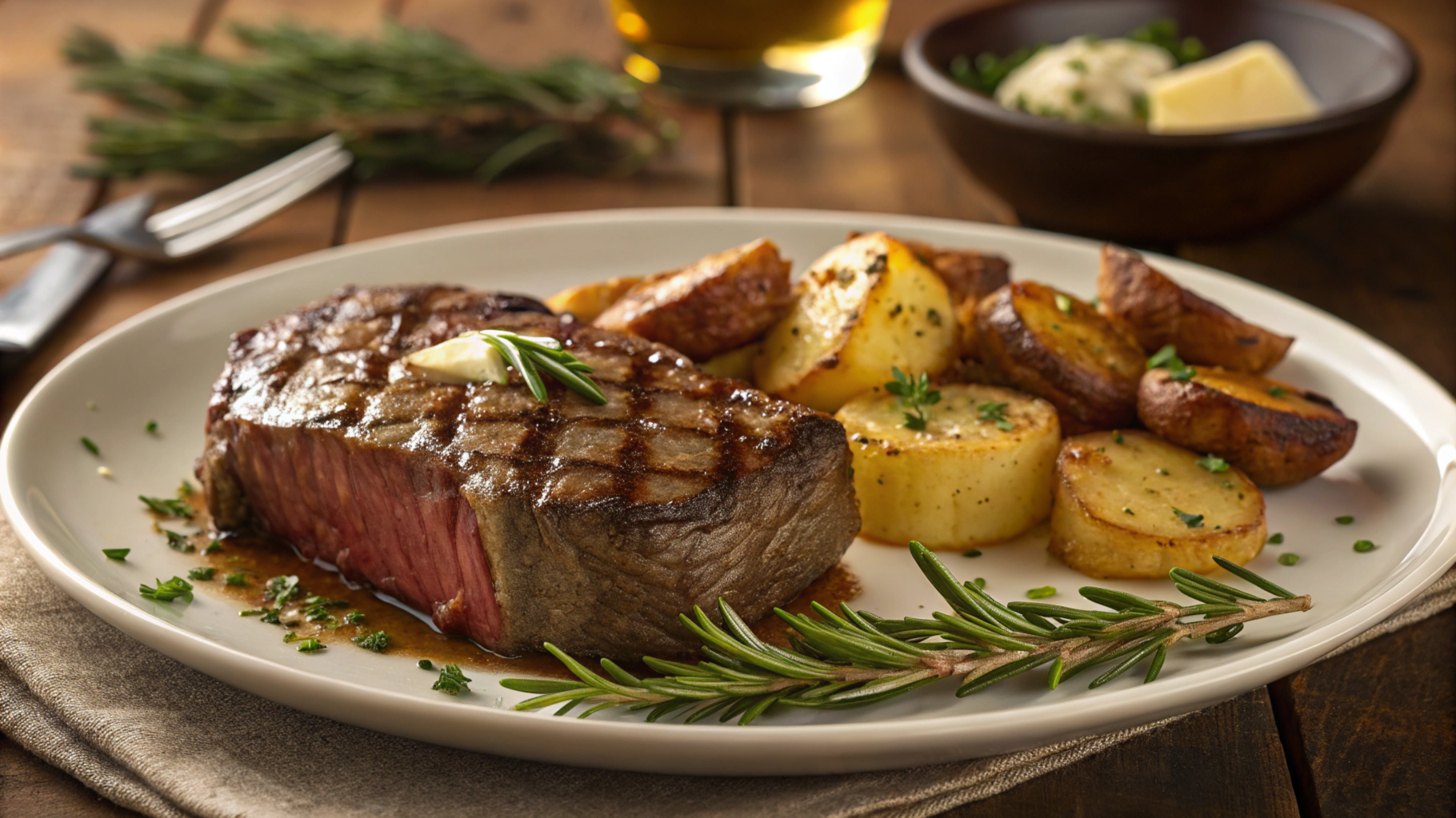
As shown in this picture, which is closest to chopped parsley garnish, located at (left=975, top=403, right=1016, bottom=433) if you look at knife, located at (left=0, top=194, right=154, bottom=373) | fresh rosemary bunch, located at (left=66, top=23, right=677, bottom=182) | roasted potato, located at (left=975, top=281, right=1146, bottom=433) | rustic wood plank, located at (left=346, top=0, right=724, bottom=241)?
roasted potato, located at (left=975, top=281, right=1146, bottom=433)

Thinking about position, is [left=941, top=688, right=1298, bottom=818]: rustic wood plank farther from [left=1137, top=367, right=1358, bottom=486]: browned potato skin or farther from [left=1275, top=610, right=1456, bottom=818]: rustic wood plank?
[left=1137, top=367, right=1358, bottom=486]: browned potato skin

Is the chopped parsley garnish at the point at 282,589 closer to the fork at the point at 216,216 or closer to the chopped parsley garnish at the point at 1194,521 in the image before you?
the chopped parsley garnish at the point at 1194,521

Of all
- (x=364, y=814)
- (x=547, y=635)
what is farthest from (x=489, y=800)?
(x=547, y=635)

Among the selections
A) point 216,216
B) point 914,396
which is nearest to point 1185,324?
point 914,396

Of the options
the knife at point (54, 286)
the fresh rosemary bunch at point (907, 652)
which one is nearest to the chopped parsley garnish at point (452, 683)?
the fresh rosemary bunch at point (907, 652)

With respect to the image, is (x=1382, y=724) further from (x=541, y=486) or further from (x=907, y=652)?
(x=541, y=486)

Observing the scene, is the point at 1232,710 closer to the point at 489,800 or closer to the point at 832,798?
the point at 832,798
